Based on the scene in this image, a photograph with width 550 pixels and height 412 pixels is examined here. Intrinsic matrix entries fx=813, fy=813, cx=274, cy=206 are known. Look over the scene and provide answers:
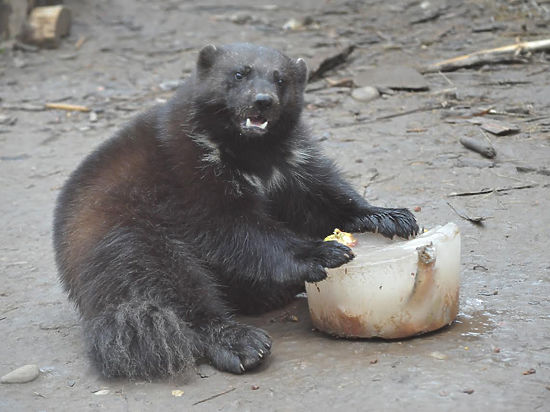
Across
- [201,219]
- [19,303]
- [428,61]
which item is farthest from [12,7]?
[201,219]

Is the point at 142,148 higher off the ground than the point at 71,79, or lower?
higher

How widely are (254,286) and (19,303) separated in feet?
4.37

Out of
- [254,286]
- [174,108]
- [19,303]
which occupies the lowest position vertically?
[19,303]

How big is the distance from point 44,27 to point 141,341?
6.27 m

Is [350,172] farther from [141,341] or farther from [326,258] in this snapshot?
[141,341]

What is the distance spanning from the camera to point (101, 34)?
9.11m

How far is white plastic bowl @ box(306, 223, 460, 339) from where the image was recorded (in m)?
3.34

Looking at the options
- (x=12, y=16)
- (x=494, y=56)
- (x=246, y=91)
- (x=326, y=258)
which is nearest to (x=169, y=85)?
(x=12, y=16)

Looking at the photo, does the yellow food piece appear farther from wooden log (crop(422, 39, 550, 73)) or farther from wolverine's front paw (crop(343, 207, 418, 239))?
wooden log (crop(422, 39, 550, 73))

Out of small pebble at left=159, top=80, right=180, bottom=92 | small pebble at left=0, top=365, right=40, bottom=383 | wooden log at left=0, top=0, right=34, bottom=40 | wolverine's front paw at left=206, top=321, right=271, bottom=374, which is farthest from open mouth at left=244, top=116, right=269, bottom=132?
wooden log at left=0, top=0, right=34, bottom=40

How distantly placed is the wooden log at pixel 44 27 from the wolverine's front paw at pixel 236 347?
243 inches

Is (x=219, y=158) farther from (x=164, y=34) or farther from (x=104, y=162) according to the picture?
(x=164, y=34)

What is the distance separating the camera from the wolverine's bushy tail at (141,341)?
3400 mm

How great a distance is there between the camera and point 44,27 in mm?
8859
